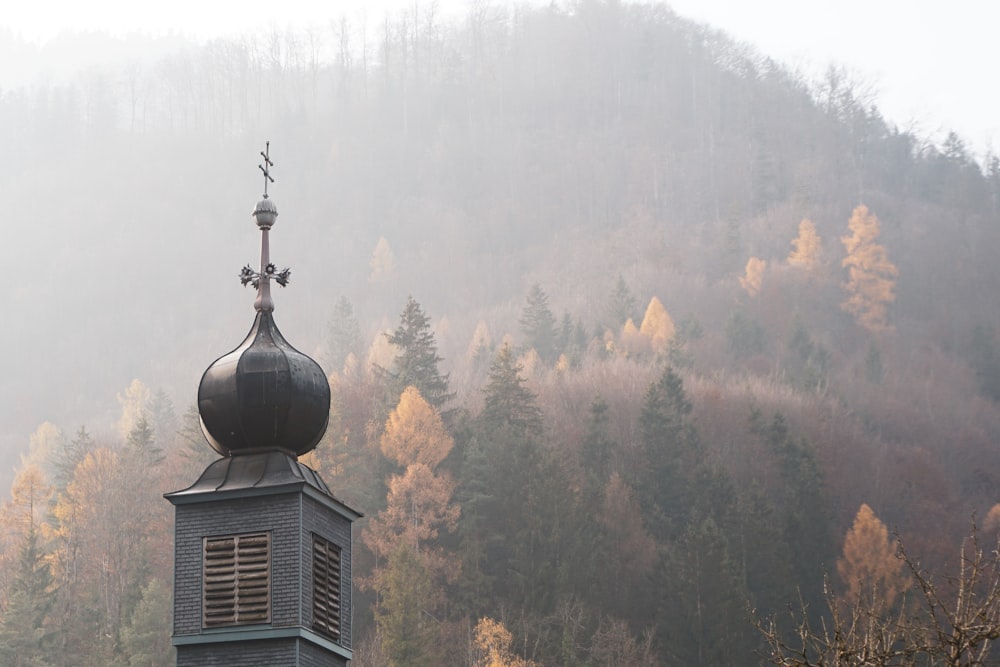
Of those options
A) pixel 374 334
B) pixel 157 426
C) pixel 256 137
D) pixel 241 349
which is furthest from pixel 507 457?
pixel 256 137

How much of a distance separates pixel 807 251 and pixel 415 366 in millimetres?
57345

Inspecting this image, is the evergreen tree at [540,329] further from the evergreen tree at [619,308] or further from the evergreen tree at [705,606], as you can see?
the evergreen tree at [705,606]

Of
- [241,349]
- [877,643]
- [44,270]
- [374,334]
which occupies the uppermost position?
[44,270]

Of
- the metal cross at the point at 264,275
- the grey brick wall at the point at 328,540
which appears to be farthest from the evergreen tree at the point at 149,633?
the grey brick wall at the point at 328,540

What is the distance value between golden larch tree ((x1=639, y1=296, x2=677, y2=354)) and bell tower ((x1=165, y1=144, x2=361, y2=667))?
248ft

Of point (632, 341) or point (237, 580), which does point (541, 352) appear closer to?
point (632, 341)

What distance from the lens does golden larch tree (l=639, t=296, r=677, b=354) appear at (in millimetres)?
104250

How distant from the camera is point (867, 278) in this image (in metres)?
121

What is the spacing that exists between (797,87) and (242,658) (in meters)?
173

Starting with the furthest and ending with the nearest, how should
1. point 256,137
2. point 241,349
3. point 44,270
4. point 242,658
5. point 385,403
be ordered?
point 256,137
point 44,270
point 385,403
point 241,349
point 242,658

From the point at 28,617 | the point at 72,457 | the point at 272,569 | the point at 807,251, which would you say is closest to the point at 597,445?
the point at 72,457

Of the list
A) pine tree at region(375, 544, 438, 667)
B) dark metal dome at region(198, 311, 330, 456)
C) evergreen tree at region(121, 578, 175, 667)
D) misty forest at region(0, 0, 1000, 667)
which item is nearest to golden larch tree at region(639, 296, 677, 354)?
misty forest at region(0, 0, 1000, 667)

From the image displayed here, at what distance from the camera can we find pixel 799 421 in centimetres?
9269

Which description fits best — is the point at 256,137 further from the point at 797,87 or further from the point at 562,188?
the point at 797,87
